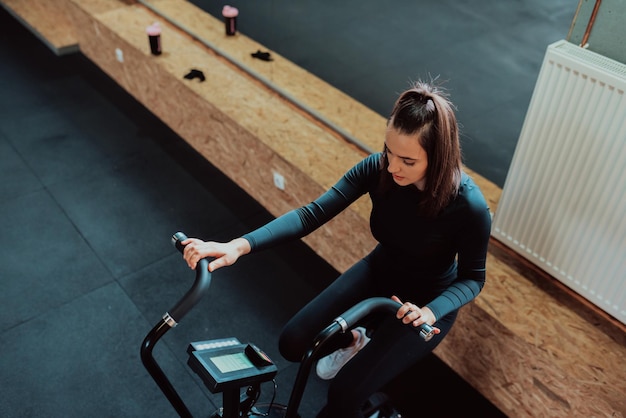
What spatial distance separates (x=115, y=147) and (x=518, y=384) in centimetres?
275

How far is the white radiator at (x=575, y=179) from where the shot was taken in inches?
72.6

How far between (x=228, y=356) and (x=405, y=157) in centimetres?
72

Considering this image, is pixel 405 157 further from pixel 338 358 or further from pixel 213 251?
pixel 338 358

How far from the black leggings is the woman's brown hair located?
461 mm

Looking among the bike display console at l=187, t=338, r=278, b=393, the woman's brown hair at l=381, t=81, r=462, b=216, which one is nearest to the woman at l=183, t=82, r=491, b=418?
the woman's brown hair at l=381, t=81, r=462, b=216

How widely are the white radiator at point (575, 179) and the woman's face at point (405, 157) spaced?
24.3 inches

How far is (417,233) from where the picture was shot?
181cm

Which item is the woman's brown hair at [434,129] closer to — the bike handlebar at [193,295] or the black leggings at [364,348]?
the black leggings at [364,348]

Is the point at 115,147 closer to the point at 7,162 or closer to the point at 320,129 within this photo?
A: the point at 7,162

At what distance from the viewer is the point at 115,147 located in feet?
12.2

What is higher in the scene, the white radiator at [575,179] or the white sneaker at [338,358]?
the white radiator at [575,179]

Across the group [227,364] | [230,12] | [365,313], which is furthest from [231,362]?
[230,12]

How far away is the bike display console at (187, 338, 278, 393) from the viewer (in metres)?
1.43

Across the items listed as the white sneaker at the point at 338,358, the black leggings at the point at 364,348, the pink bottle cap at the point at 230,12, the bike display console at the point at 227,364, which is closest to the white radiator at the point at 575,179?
the black leggings at the point at 364,348
